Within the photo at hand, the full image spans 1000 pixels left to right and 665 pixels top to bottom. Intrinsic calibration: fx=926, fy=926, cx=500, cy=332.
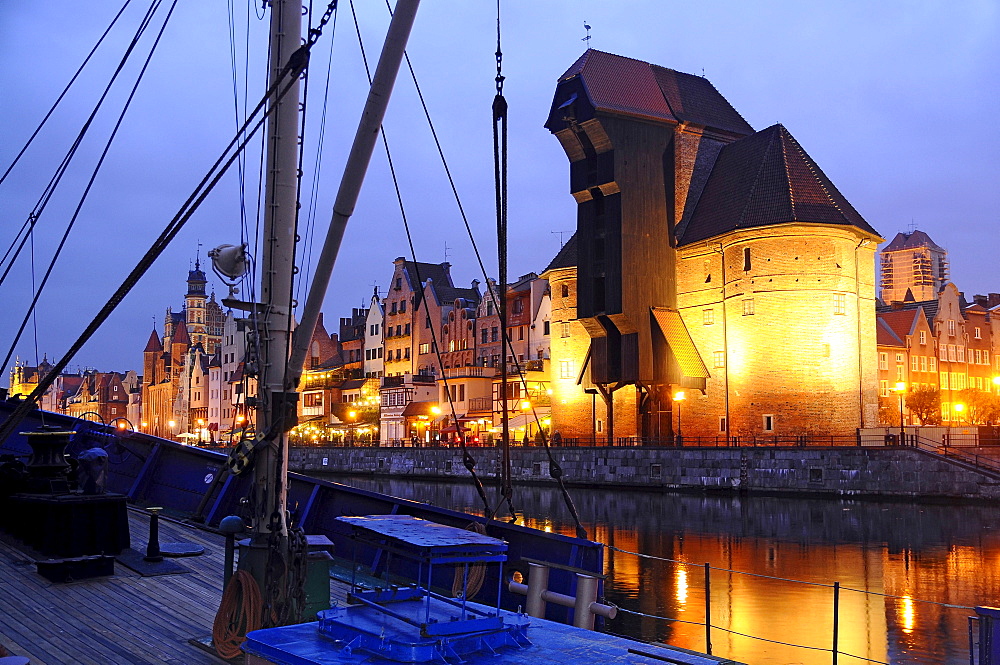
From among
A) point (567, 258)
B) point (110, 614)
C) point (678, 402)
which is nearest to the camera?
point (110, 614)

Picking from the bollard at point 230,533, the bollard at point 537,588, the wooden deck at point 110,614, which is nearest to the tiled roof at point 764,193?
the bollard at point 537,588

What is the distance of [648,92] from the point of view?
56.3m

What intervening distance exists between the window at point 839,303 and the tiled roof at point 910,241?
5877 inches

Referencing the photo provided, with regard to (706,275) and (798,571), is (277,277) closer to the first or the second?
(798,571)

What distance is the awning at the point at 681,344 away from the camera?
5312 cm

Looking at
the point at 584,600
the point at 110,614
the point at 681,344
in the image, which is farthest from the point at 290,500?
the point at 681,344

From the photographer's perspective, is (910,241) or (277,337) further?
(910,241)

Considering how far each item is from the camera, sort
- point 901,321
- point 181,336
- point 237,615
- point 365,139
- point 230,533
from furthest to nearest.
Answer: point 181,336, point 901,321, point 230,533, point 237,615, point 365,139

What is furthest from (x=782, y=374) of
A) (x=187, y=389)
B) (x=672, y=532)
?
(x=187, y=389)

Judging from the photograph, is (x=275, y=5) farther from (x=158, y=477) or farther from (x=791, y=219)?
(x=791, y=219)

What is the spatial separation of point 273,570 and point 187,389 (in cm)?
12776

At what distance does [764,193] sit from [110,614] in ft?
161

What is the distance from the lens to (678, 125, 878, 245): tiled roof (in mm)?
51688

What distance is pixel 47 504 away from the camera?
35.7ft
